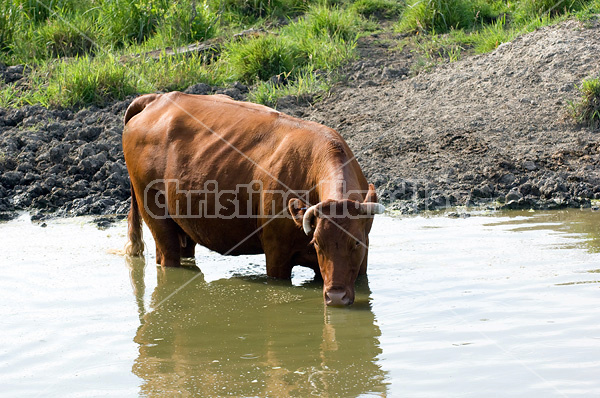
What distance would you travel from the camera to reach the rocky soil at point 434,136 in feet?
30.6

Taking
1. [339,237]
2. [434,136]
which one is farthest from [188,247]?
[434,136]

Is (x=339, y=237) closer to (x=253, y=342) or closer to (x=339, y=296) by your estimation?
(x=339, y=296)

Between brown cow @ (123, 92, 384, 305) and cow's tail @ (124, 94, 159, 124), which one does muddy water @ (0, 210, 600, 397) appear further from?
cow's tail @ (124, 94, 159, 124)

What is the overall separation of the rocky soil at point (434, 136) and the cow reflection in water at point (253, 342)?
3.07m

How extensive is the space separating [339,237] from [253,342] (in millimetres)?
891

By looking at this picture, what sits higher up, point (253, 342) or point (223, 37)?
point (223, 37)

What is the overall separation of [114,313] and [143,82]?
22.6ft

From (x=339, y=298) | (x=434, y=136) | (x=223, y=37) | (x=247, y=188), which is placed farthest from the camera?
(x=223, y=37)

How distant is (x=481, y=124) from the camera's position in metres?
10.3

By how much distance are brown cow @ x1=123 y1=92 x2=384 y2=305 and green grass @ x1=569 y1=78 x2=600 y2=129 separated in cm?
465

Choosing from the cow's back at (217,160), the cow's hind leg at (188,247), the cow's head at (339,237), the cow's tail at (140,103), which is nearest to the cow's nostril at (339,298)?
the cow's head at (339,237)

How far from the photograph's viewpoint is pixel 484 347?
4875 millimetres

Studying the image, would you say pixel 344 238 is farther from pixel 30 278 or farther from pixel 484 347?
pixel 30 278

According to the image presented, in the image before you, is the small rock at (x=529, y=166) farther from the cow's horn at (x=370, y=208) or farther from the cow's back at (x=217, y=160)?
the cow's horn at (x=370, y=208)
